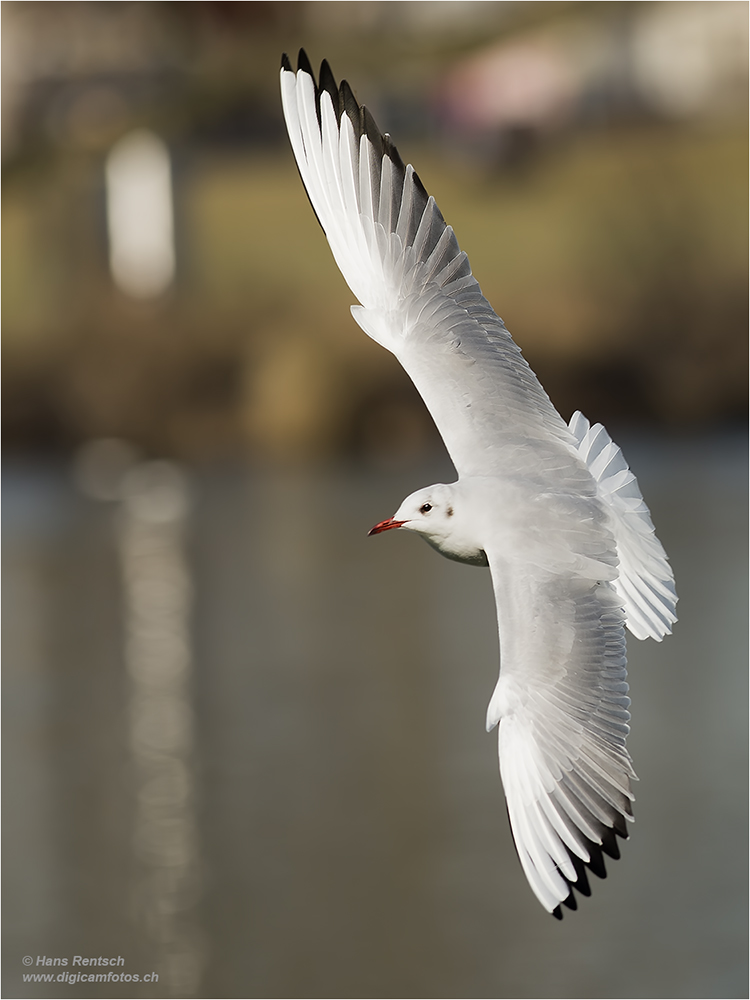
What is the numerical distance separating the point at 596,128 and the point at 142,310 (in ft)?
23.1

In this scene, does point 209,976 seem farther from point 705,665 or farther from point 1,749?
point 705,665

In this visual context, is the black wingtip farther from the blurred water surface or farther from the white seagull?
the blurred water surface

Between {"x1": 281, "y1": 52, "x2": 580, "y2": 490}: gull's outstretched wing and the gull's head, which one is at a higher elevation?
{"x1": 281, "y1": 52, "x2": 580, "y2": 490}: gull's outstretched wing

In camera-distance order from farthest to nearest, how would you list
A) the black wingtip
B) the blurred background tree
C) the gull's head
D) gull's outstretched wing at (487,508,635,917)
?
the blurred background tree
the black wingtip
the gull's head
gull's outstretched wing at (487,508,635,917)

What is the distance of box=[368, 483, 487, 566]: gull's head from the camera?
2.95 m

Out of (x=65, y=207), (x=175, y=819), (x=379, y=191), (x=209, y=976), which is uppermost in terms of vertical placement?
(x=65, y=207)

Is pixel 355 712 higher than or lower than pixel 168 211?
lower

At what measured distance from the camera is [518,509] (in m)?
2.97

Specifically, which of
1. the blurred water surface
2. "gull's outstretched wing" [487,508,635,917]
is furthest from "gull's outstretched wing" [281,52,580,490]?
the blurred water surface

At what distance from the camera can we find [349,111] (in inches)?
129

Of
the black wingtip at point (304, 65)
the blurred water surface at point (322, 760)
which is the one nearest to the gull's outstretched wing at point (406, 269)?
the black wingtip at point (304, 65)

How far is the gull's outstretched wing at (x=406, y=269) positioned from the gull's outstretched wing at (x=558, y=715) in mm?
359

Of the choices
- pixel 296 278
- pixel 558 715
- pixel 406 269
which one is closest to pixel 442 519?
pixel 558 715

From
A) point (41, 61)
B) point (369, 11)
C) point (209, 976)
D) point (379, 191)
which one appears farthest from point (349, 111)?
point (41, 61)
